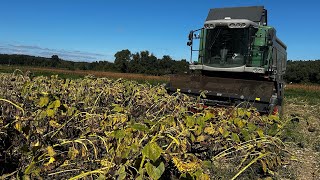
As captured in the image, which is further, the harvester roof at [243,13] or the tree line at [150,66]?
the tree line at [150,66]

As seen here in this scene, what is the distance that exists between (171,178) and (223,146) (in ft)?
4.45

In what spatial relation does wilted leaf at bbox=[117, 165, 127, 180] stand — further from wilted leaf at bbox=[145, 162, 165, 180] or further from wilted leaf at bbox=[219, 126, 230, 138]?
wilted leaf at bbox=[219, 126, 230, 138]

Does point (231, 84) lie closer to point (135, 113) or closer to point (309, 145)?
point (309, 145)

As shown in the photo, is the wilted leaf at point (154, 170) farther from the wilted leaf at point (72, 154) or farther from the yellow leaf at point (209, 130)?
the yellow leaf at point (209, 130)

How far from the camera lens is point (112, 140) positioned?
2.39 m

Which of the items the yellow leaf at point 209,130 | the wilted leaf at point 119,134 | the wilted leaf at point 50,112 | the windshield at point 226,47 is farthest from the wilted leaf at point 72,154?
the windshield at point 226,47

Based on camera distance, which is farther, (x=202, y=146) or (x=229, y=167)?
(x=229, y=167)

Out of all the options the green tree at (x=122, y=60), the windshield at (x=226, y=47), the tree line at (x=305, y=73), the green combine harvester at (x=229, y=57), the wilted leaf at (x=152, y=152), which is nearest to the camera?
the wilted leaf at (x=152, y=152)

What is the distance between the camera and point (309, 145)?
236 inches

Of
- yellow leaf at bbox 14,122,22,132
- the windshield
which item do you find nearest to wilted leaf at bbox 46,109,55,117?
yellow leaf at bbox 14,122,22,132

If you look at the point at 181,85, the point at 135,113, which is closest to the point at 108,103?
the point at 135,113

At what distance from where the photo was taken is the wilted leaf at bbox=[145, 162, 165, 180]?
1697 mm

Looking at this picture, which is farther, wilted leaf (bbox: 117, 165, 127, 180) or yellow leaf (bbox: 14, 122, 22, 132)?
yellow leaf (bbox: 14, 122, 22, 132)

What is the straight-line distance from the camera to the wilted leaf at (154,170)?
1.70 meters
